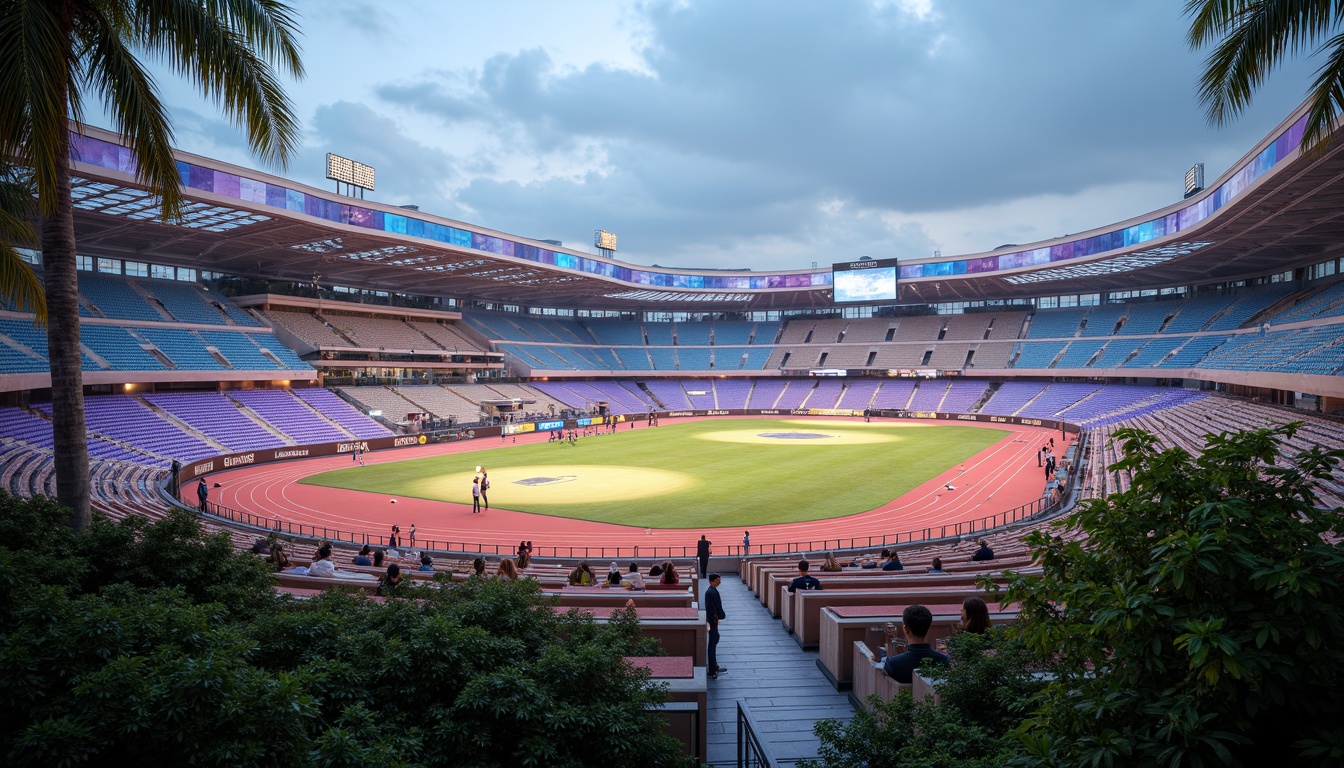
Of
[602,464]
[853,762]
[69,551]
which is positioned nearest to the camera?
[853,762]

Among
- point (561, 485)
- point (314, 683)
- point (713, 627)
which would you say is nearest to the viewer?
point (314, 683)

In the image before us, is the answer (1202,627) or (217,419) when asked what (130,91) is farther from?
(217,419)

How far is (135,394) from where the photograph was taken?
1816 inches

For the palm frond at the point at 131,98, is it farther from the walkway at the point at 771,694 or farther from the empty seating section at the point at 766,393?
the empty seating section at the point at 766,393

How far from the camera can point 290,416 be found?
51.8 metres

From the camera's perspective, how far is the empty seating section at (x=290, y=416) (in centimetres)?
4981

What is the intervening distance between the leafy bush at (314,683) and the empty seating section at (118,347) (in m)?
47.2

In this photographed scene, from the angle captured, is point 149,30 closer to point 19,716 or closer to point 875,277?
point 19,716

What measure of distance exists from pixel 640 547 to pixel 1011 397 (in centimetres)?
6503

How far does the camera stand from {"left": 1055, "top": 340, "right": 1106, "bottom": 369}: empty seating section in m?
74.0

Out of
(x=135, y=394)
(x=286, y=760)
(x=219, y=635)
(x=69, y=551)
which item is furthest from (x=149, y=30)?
(x=135, y=394)

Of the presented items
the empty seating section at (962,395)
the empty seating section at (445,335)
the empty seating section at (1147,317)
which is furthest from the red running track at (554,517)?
the empty seating section at (1147,317)

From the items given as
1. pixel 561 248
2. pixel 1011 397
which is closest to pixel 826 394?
pixel 1011 397

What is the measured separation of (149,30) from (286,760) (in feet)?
33.3
